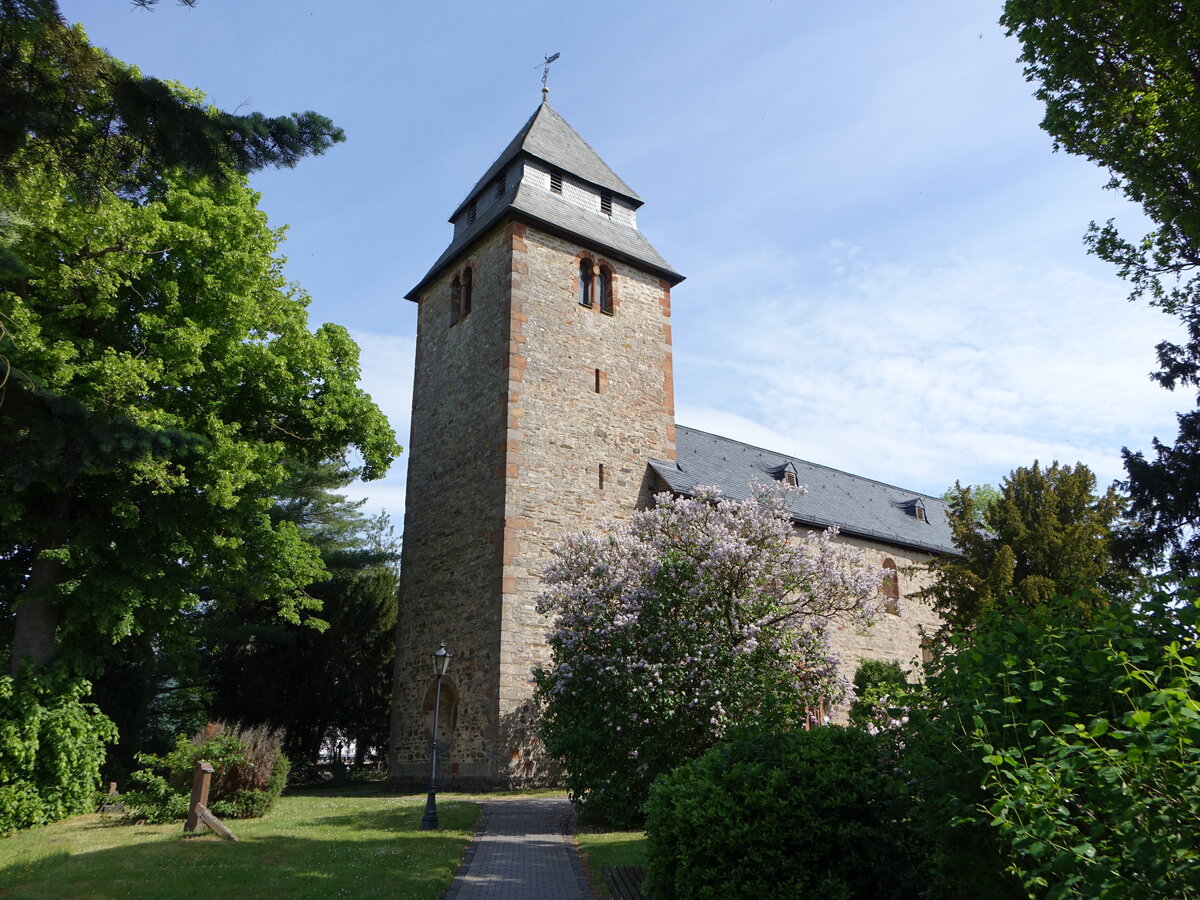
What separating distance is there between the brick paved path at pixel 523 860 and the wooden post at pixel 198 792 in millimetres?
3732

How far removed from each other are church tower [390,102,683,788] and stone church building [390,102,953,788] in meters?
0.05

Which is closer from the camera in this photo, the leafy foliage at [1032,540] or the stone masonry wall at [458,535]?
the leafy foliage at [1032,540]

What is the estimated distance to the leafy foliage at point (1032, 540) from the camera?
15.2 m

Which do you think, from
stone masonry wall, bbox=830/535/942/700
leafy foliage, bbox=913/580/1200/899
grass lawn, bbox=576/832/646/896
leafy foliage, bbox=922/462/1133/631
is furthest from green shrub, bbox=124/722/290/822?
stone masonry wall, bbox=830/535/942/700

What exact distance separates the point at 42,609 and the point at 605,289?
1448 centimetres

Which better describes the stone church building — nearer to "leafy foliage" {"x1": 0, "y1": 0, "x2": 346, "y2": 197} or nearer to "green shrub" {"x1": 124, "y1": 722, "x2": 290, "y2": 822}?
"green shrub" {"x1": 124, "y1": 722, "x2": 290, "y2": 822}

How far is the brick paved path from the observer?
7.50 m

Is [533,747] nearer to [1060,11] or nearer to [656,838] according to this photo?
[656,838]

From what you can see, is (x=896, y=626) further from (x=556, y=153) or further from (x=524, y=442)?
(x=556, y=153)

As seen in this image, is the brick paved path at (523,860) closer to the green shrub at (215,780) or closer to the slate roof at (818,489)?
the green shrub at (215,780)

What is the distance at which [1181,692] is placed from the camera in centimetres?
287

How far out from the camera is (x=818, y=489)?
2636 cm

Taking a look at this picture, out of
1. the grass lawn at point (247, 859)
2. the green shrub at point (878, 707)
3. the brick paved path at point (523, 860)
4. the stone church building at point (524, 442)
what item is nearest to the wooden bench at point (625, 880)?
the brick paved path at point (523, 860)

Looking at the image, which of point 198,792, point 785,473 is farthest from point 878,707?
point 785,473
